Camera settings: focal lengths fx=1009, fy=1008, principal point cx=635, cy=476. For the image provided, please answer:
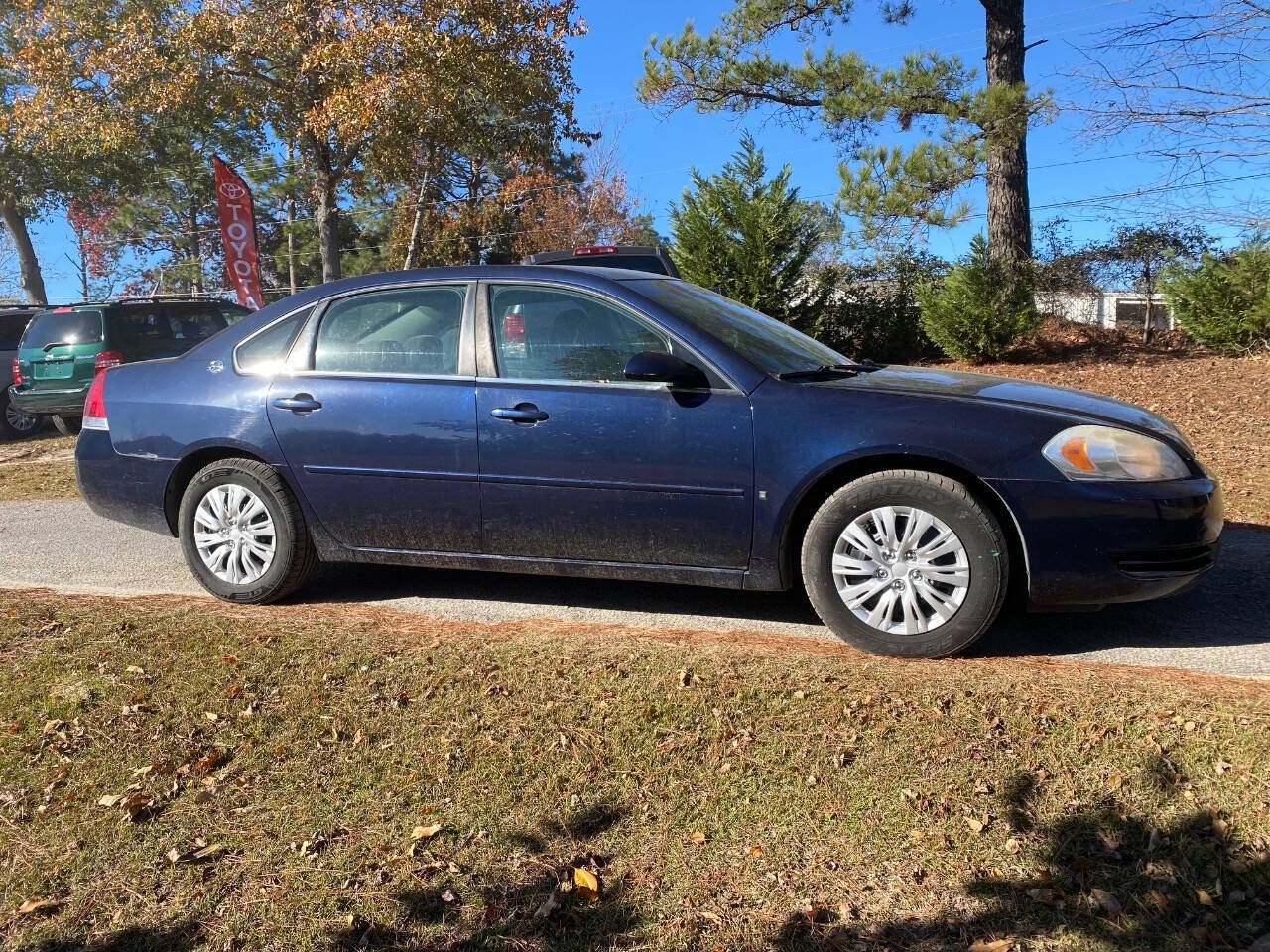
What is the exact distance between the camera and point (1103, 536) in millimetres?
3740

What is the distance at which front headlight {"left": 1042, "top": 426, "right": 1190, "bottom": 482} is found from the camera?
3771 millimetres

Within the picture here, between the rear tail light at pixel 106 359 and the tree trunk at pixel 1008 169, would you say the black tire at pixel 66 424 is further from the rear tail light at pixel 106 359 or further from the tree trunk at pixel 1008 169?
the tree trunk at pixel 1008 169

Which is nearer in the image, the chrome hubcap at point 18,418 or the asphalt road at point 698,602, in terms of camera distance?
the asphalt road at point 698,602

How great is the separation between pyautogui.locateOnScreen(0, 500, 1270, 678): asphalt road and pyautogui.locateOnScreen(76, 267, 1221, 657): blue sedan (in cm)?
31

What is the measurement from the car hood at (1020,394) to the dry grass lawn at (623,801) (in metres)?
1.00

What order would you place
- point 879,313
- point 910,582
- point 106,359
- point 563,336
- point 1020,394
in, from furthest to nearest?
point 879,313
point 106,359
point 563,336
point 1020,394
point 910,582

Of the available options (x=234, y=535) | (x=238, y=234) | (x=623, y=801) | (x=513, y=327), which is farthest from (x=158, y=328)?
(x=623, y=801)

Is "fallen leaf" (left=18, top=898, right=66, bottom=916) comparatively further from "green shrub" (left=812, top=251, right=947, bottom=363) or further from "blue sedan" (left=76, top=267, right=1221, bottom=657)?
"green shrub" (left=812, top=251, right=947, bottom=363)

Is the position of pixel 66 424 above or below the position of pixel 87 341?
below

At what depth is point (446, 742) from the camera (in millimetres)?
3357

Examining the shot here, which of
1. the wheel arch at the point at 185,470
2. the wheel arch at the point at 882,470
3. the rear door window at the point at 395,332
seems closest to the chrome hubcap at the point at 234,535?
the wheel arch at the point at 185,470

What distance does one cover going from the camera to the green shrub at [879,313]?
14.2 metres

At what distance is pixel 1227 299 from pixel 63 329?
1459 centimetres

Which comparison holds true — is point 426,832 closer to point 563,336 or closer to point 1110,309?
point 563,336
